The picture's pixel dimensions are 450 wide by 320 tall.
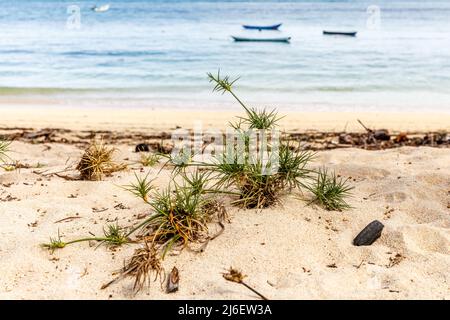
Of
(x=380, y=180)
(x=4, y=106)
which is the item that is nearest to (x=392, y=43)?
(x=4, y=106)

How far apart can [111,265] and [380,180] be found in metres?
1.90

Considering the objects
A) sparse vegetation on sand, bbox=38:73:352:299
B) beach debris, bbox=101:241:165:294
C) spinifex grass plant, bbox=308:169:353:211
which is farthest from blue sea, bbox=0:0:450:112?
beach debris, bbox=101:241:165:294

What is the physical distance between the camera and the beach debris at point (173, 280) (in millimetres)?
2588

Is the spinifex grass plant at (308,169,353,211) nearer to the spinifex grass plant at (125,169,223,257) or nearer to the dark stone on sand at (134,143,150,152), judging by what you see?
the spinifex grass plant at (125,169,223,257)

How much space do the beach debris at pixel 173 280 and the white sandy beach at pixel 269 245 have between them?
0.10 ft

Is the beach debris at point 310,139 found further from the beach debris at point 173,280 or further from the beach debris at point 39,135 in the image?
the beach debris at point 173,280

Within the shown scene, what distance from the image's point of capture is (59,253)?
9.61 ft

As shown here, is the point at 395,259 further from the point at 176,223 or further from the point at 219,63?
the point at 219,63

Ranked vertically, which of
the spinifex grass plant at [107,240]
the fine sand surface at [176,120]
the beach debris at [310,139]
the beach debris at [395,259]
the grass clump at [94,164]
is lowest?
the beach debris at [395,259]

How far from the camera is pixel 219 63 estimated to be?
17375mm

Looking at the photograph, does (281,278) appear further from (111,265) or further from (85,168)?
(85,168)

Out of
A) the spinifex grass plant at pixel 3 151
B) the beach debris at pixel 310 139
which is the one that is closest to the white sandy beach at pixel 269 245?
the spinifex grass plant at pixel 3 151

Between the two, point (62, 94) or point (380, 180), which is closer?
point (380, 180)
